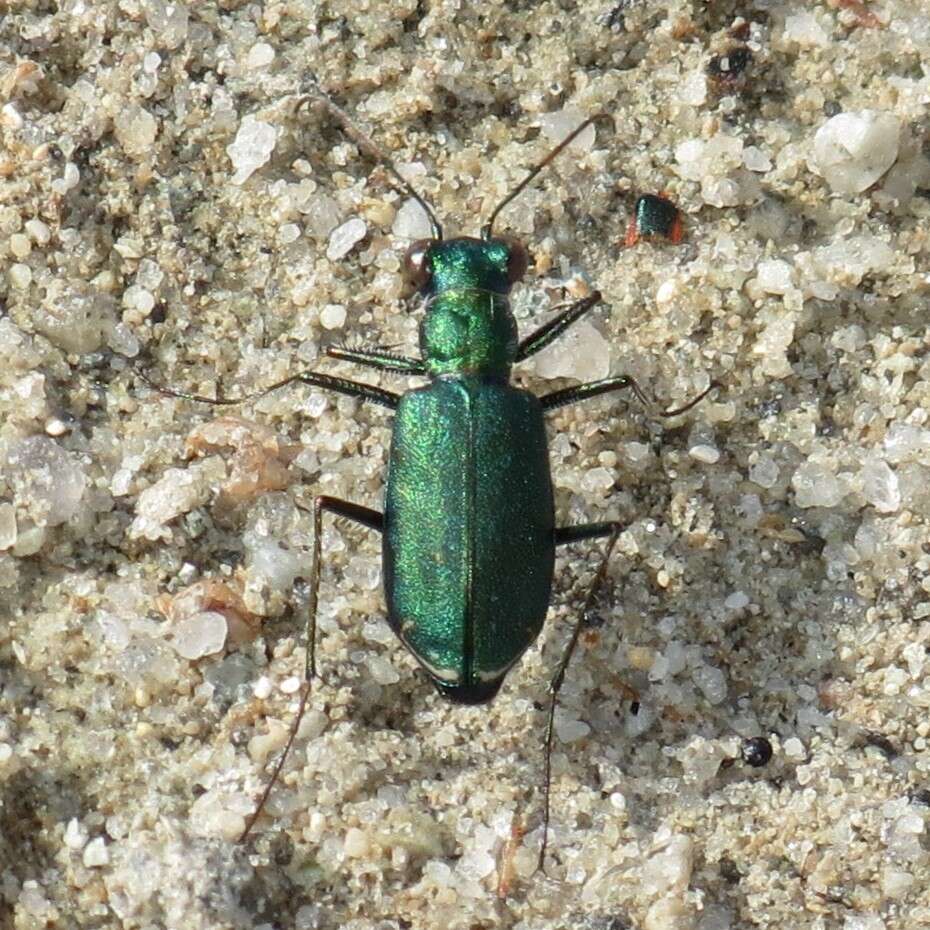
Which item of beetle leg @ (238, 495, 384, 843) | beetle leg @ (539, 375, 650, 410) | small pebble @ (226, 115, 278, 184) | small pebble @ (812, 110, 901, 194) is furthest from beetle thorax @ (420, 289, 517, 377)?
small pebble @ (812, 110, 901, 194)

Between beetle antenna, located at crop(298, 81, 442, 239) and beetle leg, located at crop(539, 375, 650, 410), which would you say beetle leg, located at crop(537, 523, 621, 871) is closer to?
beetle leg, located at crop(539, 375, 650, 410)

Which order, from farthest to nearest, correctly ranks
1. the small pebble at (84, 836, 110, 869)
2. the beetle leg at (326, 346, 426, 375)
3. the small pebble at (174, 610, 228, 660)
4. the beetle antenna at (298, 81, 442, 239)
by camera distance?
the beetle antenna at (298, 81, 442, 239) → the beetle leg at (326, 346, 426, 375) → the small pebble at (174, 610, 228, 660) → the small pebble at (84, 836, 110, 869)

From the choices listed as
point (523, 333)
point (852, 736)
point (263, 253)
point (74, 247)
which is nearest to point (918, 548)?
point (852, 736)

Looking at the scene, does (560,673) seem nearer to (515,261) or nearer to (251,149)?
(515,261)

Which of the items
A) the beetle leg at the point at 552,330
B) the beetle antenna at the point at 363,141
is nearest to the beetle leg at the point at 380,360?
the beetle leg at the point at 552,330

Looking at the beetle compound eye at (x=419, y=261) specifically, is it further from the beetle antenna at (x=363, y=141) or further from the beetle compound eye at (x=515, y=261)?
the beetle compound eye at (x=515, y=261)

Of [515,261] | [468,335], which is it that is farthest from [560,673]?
[515,261]

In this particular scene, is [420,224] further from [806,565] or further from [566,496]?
[806,565]
